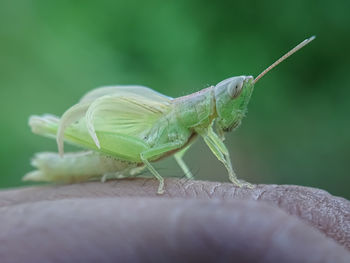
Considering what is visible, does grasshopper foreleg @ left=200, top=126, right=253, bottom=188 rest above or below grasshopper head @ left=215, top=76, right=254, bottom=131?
below

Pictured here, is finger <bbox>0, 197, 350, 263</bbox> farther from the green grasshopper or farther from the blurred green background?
the blurred green background

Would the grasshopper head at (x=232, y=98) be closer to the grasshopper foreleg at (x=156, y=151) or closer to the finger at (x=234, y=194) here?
the grasshopper foreleg at (x=156, y=151)

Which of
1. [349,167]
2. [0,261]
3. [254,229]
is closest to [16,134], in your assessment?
[349,167]

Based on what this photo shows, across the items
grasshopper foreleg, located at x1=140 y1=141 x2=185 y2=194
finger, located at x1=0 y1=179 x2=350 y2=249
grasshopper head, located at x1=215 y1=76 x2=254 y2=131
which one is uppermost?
grasshopper head, located at x1=215 y1=76 x2=254 y2=131

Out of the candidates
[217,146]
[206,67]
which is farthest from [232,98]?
[206,67]

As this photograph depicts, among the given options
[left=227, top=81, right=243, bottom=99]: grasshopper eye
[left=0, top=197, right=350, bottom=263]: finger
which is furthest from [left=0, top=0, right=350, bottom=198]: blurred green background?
[left=0, top=197, right=350, bottom=263]: finger

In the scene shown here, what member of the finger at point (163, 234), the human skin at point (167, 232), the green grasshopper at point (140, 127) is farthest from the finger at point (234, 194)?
the finger at point (163, 234)

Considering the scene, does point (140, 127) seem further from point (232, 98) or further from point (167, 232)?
point (167, 232)
